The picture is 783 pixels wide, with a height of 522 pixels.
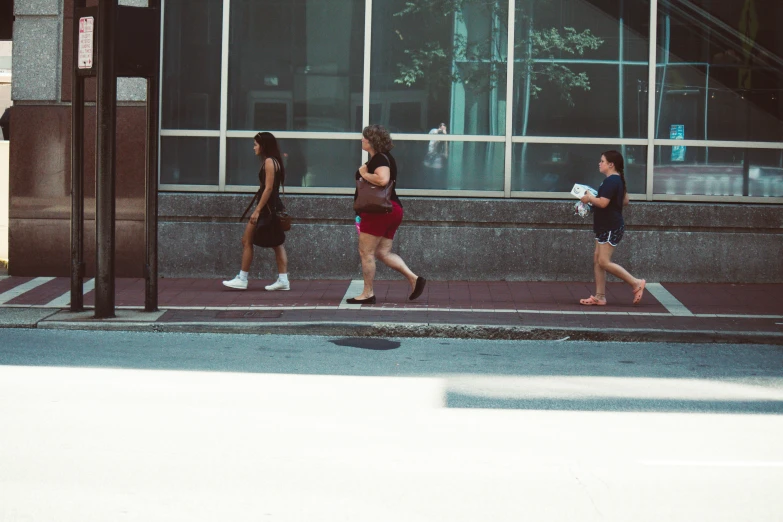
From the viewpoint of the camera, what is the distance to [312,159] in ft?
43.6

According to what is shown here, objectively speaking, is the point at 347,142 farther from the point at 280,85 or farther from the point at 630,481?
the point at 630,481

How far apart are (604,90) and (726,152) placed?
1589 mm

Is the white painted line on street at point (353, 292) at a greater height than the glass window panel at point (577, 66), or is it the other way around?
the glass window panel at point (577, 66)

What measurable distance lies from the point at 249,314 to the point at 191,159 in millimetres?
3659

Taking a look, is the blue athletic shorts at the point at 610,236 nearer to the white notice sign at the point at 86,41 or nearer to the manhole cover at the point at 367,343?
the manhole cover at the point at 367,343

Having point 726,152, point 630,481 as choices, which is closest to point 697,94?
point 726,152

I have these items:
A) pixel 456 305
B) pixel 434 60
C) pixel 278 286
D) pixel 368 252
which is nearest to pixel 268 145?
pixel 278 286

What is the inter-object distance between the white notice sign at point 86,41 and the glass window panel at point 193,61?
348cm

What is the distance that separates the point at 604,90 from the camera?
13258 mm

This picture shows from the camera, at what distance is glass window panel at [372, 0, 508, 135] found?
1323 centimetres

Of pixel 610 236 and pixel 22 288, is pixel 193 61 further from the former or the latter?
pixel 610 236

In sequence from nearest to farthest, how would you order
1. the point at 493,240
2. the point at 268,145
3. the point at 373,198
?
the point at 373,198 < the point at 268,145 < the point at 493,240

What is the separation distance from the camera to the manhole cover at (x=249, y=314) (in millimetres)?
10052

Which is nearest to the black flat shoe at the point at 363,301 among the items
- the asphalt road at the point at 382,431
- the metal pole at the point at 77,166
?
the asphalt road at the point at 382,431
